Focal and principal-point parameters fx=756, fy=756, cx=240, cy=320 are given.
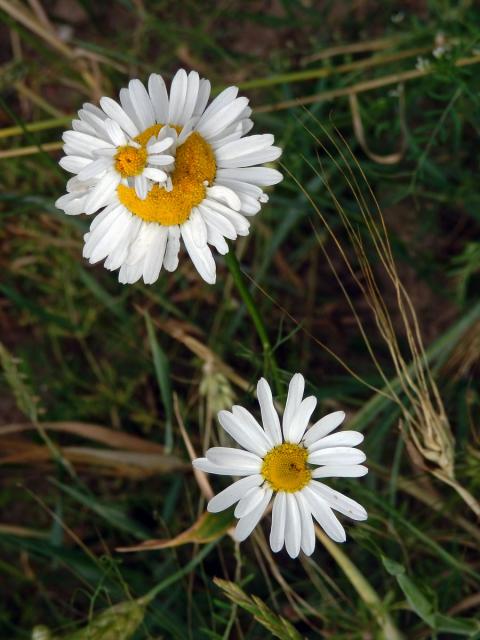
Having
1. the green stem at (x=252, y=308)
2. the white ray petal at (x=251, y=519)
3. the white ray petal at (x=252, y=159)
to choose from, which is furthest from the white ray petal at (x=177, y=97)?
the white ray petal at (x=251, y=519)

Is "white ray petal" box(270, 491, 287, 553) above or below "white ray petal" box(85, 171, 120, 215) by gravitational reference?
below

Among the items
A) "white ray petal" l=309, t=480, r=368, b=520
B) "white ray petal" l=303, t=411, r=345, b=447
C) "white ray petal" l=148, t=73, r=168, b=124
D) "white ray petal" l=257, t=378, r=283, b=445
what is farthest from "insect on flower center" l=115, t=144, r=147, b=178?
"white ray petal" l=309, t=480, r=368, b=520

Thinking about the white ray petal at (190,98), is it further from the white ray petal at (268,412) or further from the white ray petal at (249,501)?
the white ray petal at (249,501)

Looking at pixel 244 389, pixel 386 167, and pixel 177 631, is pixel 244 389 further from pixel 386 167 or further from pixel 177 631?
pixel 386 167

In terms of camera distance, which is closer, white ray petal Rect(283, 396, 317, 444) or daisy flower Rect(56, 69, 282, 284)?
daisy flower Rect(56, 69, 282, 284)

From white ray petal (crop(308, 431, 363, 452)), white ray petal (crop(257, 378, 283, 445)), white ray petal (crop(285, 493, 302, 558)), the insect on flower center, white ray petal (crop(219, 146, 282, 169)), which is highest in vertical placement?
white ray petal (crop(219, 146, 282, 169))

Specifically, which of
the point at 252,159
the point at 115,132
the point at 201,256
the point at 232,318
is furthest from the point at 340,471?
the point at 232,318

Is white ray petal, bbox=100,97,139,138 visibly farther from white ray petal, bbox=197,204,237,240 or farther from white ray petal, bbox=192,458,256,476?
white ray petal, bbox=192,458,256,476
